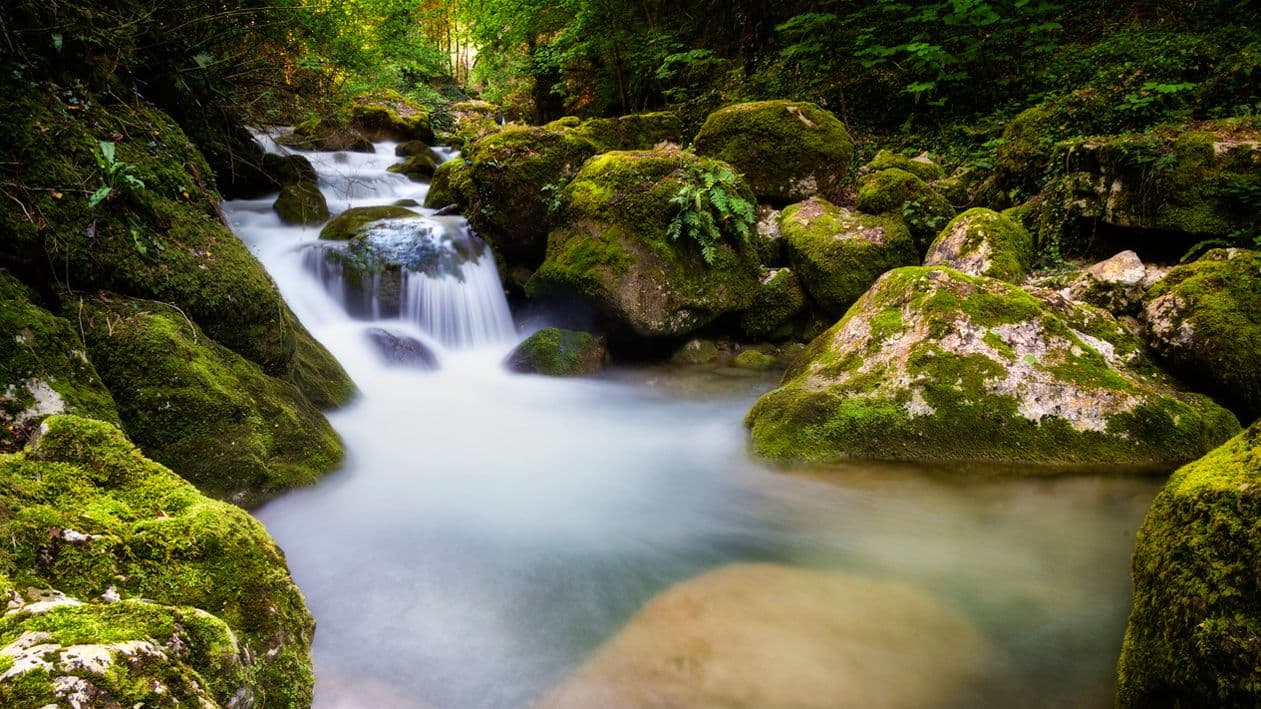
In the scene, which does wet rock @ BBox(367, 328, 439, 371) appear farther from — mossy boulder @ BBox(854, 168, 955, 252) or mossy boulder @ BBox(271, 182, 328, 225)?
mossy boulder @ BBox(854, 168, 955, 252)

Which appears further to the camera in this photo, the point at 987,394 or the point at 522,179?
the point at 522,179

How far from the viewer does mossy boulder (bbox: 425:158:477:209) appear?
9.17 m

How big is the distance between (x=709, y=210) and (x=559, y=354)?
8.94 ft

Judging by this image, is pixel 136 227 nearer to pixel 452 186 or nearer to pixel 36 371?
pixel 36 371

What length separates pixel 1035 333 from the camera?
200 inches

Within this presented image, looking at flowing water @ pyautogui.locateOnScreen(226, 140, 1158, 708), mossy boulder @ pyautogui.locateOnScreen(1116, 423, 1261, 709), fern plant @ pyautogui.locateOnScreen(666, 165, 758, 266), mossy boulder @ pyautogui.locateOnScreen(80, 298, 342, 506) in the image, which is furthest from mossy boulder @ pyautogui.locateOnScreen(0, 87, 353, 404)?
mossy boulder @ pyautogui.locateOnScreen(1116, 423, 1261, 709)

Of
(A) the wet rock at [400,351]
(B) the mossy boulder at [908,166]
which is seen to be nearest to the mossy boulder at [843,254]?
(B) the mossy boulder at [908,166]

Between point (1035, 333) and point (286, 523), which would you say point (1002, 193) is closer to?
point (1035, 333)

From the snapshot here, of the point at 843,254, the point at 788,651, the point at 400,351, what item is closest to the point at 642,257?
the point at 843,254

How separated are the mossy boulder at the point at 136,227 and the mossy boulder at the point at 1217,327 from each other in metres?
7.42

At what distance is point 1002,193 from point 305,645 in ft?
32.0

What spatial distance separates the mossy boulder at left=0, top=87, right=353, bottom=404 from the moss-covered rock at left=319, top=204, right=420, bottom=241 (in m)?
4.13

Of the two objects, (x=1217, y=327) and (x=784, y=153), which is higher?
(x=784, y=153)

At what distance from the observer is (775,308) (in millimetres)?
8273
